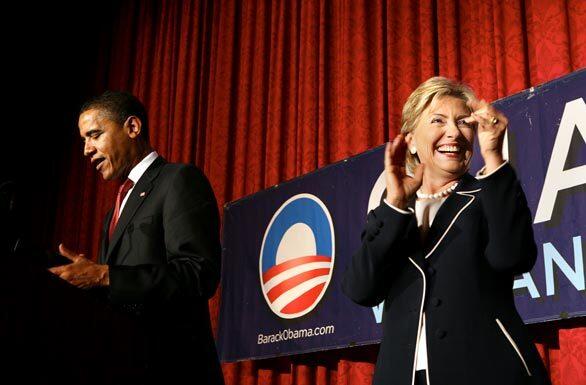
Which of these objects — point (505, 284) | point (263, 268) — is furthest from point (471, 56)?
point (505, 284)

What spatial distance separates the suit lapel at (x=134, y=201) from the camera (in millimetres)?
2008

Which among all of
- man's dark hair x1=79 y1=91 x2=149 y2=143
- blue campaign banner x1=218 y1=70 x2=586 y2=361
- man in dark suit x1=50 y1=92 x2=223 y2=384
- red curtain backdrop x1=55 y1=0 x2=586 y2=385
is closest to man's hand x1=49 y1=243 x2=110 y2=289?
man in dark suit x1=50 y1=92 x2=223 y2=384

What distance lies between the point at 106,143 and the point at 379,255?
982 mm

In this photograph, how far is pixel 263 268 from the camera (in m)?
3.63

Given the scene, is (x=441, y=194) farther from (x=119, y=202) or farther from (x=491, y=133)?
(x=119, y=202)

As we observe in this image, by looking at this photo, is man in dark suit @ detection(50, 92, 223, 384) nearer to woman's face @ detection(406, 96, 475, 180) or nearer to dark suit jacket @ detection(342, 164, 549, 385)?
dark suit jacket @ detection(342, 164, 549, 385)

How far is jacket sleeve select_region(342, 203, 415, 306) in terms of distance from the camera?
162 centimetres

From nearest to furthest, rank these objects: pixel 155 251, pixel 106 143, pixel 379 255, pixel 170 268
Answer: pixel 379 255
pixel 170 268
pixel 155 251
pixel 106 143

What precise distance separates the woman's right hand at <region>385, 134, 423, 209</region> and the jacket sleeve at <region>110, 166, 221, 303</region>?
44 cm

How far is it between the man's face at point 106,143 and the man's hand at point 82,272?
624mm

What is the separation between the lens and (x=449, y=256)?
159 centimetres

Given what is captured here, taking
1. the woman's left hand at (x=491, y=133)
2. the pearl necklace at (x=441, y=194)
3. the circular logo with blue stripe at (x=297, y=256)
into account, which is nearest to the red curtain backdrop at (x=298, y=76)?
the circular logo with blue stripe at (x=297, y=256)

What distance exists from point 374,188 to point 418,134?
4.76 feet

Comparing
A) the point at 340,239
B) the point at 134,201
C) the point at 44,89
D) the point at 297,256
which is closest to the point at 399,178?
the point at 134,201
